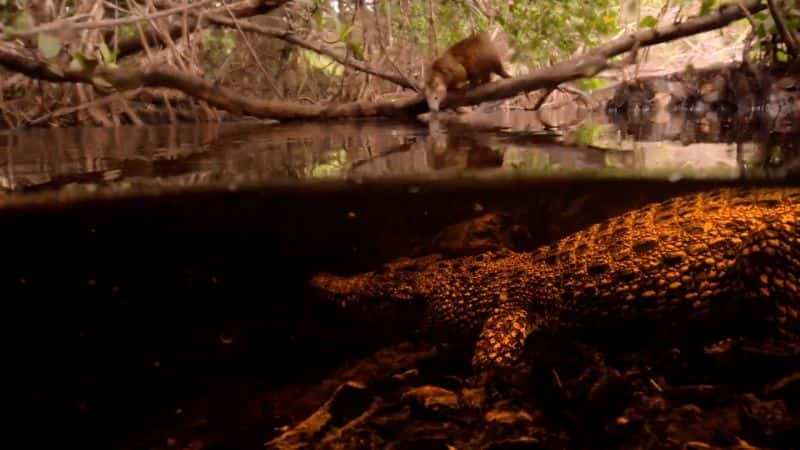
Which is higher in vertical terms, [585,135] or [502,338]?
[585,135]

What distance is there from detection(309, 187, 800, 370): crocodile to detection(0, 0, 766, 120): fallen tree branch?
8.70 ft

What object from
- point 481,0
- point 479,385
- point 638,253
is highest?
point 481,0

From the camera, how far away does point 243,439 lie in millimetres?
1886

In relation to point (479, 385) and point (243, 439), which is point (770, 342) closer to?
point (479, 385)

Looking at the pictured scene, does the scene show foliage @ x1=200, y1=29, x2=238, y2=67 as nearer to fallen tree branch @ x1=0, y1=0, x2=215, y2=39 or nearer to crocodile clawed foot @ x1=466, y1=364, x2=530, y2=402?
fallen tree branch @ x1=0, y1=0, x2=215, y2=39

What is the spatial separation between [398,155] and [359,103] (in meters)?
2.88

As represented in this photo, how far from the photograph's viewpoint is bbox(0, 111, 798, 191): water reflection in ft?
10.6

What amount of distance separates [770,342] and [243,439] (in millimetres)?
2211

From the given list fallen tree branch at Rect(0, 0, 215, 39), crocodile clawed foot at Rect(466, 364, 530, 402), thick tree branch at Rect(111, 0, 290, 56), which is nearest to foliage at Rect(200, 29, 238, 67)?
thick tree branch at Rect(111, 0, 290, 56)

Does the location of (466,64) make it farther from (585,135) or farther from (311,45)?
(585,135)

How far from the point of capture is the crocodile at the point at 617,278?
2.39 meters

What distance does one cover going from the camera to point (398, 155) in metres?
3.86

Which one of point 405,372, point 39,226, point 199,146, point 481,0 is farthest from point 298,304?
point 481,0

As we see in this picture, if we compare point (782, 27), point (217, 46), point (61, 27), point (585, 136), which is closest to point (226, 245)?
point (61, 27)
